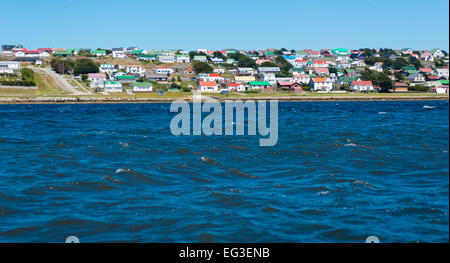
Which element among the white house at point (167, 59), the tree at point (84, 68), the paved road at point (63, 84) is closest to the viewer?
the paved road at point (63, 84)

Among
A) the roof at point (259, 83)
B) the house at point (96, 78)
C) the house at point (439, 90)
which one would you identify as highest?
the house at point (96, 78)

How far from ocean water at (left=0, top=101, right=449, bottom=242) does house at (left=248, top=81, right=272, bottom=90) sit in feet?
236

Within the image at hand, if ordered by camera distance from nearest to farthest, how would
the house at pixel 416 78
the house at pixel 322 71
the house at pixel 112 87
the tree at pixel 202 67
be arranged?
the house at pixel 112 87 < the house at pixel 416 78 < the tree at pixel 202 67 < the house at pixel 322 71

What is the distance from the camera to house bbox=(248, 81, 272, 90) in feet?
306

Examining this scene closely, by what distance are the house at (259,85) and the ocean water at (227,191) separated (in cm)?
7195

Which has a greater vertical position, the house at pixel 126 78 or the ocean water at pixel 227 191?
the house at pixel 126 78

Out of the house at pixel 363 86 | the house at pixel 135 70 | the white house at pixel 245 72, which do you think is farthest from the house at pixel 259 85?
the house at pixel 135 70

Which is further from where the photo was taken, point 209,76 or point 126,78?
point 209,76

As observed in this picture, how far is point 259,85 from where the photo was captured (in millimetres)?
94938

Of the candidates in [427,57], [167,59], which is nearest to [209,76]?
[167,59]

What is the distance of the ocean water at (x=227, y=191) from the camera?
893 centimetres

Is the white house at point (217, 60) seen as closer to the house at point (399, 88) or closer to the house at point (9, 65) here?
the house at point (9, 65)

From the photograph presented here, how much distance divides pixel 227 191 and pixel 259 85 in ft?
276

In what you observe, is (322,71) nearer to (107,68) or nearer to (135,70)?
(135,70)
